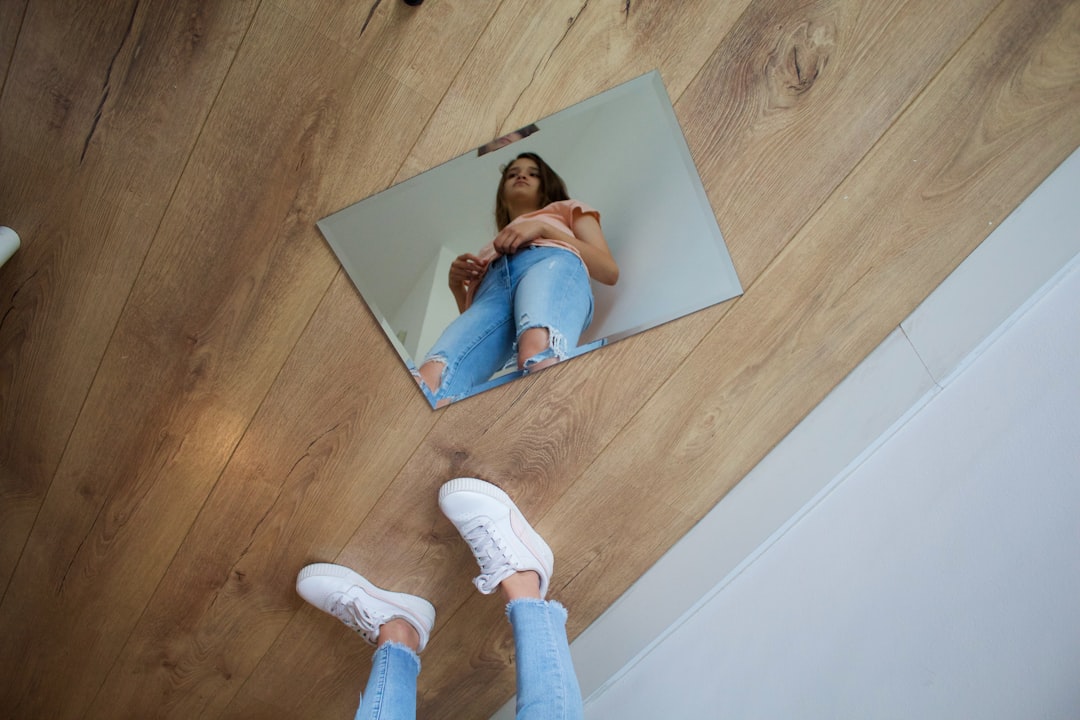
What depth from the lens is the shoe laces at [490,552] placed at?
0.98 m

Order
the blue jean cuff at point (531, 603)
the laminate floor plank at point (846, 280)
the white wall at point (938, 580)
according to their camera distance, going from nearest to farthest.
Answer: the white wall at point (938, 580) → the laminate floor plank at point (846, 280) → the blue jean cuff at point (531, 603)

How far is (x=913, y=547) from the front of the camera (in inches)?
31.2

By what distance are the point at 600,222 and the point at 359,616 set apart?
2.21ft

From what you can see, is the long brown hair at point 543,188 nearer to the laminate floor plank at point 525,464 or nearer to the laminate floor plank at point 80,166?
the laminate floor plank at point 525,464

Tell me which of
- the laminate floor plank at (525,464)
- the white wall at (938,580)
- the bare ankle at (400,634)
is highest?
the laminate floor plank at (525,464)

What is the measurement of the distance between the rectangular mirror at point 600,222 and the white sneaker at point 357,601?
1.24ft

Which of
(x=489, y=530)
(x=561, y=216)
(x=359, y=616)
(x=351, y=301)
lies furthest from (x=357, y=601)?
(x=561, y=216)

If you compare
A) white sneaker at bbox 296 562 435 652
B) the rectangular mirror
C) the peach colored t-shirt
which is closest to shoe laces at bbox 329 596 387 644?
white sneaker at bbox 296 562 435 652

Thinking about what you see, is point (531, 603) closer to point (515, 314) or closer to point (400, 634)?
point (400, 634)

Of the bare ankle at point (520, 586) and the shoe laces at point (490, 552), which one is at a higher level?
the shoe laces at point (490, 552)

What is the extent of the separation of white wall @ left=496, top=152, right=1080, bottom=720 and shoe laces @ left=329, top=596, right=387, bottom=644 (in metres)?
0.27

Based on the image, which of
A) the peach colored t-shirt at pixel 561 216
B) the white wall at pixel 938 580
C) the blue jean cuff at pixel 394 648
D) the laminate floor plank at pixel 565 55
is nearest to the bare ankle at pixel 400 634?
the blue jean cuff at pixel 394 648

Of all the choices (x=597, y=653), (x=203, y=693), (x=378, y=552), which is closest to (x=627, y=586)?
(x=597, y=653)

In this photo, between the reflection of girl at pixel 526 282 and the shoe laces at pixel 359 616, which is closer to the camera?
the reflection of girl at pixel 526 282
